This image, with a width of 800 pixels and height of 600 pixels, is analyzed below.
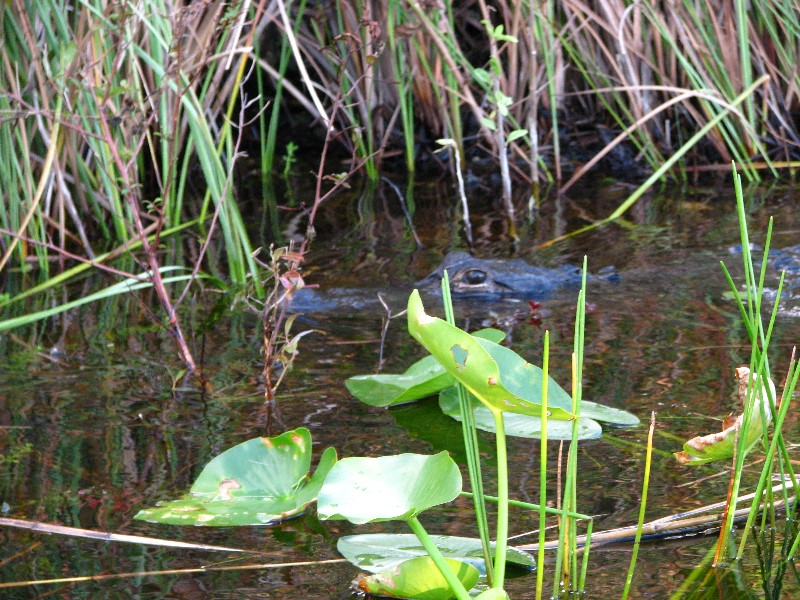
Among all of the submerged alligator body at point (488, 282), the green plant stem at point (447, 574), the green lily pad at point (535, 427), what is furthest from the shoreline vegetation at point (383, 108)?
the green plant stem at point (447, 574)

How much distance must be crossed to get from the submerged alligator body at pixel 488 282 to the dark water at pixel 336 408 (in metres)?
0.08

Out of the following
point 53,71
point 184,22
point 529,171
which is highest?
point 184,22

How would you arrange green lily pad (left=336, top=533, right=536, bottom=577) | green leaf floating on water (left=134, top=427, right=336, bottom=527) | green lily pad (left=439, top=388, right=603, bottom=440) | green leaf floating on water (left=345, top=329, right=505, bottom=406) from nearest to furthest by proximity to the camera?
green lily pad (left=336, top=533, right=536, bottom=577)
green leaf floating on water (left=134, top=427, right=336, bottom=527)
green lily pad (left=439, top=388, right=603, bottom=440)
green leaf floating on water (left=345, top=329, right=505, bottom=406)

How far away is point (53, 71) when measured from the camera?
3.85 metres

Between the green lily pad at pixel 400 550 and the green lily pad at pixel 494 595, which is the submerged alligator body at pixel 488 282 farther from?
the green lily pad at pixel 494 595

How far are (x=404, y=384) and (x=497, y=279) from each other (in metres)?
1.29

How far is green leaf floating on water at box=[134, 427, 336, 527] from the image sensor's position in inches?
77.3

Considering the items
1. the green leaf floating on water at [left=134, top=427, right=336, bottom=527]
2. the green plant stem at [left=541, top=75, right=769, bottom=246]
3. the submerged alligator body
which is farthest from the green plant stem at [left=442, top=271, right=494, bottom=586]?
the green plant stem at [left=541, top=75, right=769, bottom=246]

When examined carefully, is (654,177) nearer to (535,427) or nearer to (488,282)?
(488,282)

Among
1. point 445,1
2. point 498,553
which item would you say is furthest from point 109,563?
point 445,1

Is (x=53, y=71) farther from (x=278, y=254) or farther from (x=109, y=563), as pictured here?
(x=109, y=563)

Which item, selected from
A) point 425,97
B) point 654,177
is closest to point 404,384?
point 654,177

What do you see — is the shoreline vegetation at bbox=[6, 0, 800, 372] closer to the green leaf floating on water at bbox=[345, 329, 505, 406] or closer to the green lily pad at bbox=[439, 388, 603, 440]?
the green leaf floating on water at bbox=[345, 329, 505, 406]

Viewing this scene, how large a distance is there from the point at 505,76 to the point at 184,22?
10.1 feet
